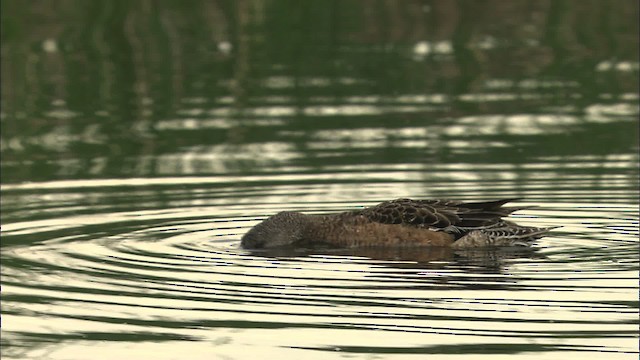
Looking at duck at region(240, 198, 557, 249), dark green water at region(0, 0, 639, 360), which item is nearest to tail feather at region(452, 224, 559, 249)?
duck at region(240, 198, 557, 249)

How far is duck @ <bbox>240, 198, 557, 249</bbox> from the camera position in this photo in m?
15.9

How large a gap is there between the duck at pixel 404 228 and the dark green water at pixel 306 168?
30cm

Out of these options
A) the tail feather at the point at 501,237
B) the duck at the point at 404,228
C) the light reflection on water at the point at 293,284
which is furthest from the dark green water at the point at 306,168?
the duck at the point at 404,228

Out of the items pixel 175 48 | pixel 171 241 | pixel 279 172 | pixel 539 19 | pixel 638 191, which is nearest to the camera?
pixel 171 241

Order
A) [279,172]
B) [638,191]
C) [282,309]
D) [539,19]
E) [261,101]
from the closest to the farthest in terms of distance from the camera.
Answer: [282,309] → [638,191] → [279,172] → [261,101] → [539,19]

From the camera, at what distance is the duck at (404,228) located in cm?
1594

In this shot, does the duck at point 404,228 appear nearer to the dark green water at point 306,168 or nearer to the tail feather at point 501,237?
the tail feather at point 501,237

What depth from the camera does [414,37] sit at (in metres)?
27.1

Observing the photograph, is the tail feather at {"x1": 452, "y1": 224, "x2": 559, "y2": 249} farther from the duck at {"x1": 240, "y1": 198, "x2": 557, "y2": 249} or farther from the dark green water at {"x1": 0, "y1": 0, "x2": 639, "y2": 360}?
the dark green water at {"x1": 0, "y1": 0, "x2": 639, "y2": 360}

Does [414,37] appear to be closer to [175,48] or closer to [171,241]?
[175,48]

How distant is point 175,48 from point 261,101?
3.64 meters

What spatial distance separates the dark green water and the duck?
11.7 inches

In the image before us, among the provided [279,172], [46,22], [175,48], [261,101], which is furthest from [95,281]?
[46,22]

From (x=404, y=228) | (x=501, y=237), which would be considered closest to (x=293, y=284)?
(x=404, y=228)
